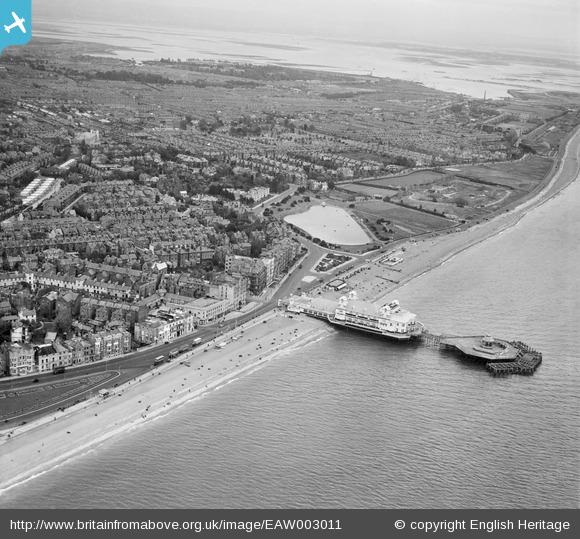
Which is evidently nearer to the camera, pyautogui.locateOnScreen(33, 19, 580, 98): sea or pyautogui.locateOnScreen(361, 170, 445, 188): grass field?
pyautogui.locateOnScreen(361, 170, 445, 188): grass field

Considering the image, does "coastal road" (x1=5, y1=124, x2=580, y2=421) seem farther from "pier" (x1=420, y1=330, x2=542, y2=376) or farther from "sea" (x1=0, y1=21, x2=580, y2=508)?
"pier" (x1=420, y1=330, x2=542, y2=376)

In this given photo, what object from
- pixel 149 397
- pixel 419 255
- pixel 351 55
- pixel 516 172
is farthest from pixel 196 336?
pixel 351 55

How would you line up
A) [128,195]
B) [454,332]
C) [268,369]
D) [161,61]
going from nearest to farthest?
[268,369]
[454,332]
[128,195]
[161,61]

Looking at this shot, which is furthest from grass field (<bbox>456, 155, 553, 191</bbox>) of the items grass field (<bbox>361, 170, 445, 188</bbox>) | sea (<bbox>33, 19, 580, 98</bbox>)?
sea (<bbox>33, 19, 580, 98</bbox>)

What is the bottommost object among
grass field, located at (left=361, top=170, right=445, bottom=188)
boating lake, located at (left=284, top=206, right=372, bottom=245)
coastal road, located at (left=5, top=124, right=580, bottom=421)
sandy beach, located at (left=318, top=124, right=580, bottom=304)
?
coastal road, located at (left=5, top=124, right=580, bottom=421)

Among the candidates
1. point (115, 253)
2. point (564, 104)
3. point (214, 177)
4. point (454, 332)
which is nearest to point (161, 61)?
point (564, 104)

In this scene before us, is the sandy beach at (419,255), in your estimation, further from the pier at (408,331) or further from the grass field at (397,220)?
the pier at (408,331)
